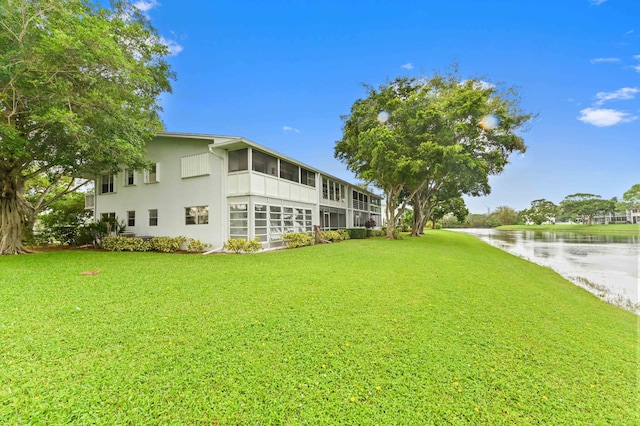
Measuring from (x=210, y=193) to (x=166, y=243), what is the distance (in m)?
3.13

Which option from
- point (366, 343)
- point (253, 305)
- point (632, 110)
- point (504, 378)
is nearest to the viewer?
point (504, 378)

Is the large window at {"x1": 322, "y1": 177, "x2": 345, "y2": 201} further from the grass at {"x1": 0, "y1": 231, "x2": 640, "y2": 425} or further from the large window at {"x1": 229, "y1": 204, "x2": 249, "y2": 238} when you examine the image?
the grass at {"x1": 0, "y1": 231, "x2": 640, "y2": 425}

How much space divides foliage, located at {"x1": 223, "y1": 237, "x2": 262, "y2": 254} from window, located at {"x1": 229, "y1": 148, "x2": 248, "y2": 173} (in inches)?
137

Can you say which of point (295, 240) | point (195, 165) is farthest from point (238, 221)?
point (195, 165)

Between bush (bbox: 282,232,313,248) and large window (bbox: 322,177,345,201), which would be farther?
large window (bbox: 322,177,345,201)

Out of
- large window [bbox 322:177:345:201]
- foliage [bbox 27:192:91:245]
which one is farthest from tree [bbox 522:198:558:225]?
foliage [bbox 27:192:91:245]

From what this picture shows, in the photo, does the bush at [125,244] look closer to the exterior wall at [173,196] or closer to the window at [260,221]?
the exterior wall at [173,196]

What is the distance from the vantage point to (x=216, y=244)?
13.0 m

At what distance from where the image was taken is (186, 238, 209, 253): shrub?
42.2 ft

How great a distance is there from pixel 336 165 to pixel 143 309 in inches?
878

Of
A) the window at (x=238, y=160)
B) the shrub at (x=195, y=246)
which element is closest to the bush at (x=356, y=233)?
the window at (x=238, y=160)

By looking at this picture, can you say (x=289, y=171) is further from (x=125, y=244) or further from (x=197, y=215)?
(x=125, y=244)

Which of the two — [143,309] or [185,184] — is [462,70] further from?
[143,309]

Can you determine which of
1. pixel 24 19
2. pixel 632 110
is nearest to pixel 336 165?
pixel 632 110
